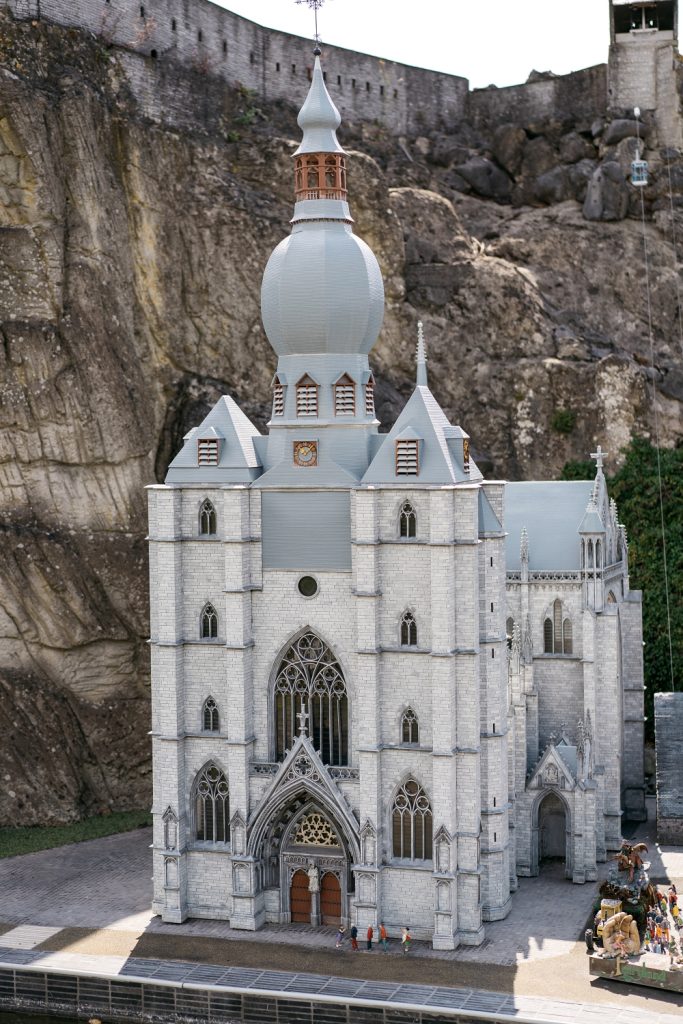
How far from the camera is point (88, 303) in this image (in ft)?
191

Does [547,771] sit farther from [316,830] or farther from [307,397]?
[307,397]

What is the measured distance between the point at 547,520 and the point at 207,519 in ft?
47.9

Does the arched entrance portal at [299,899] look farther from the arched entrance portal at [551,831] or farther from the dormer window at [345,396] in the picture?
the dormer window at [345,396]

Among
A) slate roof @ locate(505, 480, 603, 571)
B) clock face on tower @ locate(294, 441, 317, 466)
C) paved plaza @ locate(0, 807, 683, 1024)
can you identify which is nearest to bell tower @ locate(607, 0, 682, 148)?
slate roof @ locate(505, 480, 603, 571)

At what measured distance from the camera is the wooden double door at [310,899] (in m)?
45.7

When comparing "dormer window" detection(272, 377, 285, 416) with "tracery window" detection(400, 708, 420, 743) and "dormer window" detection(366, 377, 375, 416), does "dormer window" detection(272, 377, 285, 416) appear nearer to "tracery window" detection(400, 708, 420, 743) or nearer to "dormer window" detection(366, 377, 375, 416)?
"dormer window" detection(366, 377, 375, 416)

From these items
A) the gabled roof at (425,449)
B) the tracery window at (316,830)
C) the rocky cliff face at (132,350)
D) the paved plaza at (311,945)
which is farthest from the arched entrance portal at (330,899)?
the rocky cliff face at (132,350)

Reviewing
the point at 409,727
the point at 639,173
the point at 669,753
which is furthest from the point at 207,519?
the point at 639,173

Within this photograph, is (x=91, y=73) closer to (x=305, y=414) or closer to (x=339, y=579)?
(x=305, y=414)

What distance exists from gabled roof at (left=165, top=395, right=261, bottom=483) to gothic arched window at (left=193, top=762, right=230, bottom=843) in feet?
32.5

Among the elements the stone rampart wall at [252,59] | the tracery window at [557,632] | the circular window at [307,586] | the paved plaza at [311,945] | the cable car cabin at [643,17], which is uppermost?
the cable car cabin at [643,17]

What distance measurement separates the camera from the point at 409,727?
44.2m

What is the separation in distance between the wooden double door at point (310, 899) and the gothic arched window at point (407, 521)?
11903 millimetres

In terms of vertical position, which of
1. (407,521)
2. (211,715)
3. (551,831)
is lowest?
(551,831)
